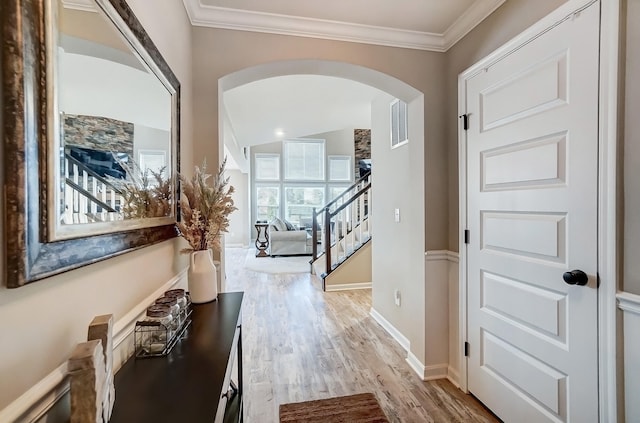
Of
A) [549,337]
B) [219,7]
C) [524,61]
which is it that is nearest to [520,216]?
[549,337]

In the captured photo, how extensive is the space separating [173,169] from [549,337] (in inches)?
80.2

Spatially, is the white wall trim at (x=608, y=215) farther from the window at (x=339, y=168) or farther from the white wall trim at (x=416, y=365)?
the window at (x=339, y=168)

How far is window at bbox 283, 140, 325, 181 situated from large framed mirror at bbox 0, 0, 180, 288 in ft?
28.5

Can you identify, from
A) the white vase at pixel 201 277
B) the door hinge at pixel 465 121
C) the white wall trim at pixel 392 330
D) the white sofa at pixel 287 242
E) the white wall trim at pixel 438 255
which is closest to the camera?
the white vase at pixel 201 277

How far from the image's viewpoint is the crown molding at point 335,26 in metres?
1.93

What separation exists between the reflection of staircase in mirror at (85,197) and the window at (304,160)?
29.4 ft

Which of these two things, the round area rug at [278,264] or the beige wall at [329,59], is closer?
the beige wall at [329,59]

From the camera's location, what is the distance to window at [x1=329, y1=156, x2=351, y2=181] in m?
10.1

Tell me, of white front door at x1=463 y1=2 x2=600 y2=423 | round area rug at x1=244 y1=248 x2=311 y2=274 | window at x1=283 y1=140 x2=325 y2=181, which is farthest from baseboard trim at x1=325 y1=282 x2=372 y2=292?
window at x1=283 y1=140 x2=325 y2=181

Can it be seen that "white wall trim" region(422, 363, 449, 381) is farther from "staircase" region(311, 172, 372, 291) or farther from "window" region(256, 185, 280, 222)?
"window" region(256, 185, 280, 222)

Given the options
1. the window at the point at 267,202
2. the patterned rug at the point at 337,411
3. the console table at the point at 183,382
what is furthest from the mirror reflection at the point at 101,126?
the window at the point at 267,202

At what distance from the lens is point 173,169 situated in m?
1.45

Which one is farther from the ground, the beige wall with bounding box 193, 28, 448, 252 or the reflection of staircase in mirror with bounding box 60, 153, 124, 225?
the beige wall with bounding box 193, 28, 448, 252

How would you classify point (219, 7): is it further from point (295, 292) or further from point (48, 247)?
point (295, 292)
